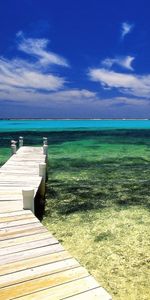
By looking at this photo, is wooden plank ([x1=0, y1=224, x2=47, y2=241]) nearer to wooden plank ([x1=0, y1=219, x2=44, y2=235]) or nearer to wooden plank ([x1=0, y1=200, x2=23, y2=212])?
wooden plank ([x1=0, y1=219, x2=44, y2=235])

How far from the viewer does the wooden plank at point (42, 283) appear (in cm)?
486

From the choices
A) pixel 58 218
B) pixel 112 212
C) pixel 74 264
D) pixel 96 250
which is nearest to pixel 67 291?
pixel 74 264

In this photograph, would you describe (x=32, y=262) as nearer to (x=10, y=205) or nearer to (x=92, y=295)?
(x=92, y=295)

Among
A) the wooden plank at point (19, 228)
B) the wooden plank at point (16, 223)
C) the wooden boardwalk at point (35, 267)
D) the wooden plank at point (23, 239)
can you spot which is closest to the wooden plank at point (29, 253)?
the wooden boardwalk at point (35, 267)

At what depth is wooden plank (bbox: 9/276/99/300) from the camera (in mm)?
4730

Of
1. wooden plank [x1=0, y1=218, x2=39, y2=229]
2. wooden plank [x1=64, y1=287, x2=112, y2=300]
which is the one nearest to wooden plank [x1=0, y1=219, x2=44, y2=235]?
wooden plank [x1=0, y1=218, x2=39, y2=229]

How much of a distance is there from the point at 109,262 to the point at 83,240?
1.69 meters

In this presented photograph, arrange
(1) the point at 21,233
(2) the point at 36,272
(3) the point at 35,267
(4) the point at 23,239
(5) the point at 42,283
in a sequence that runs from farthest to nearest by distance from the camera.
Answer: (1) the point at 21,233 < (4) the point at 23,239 < (3) the point at 35,267 < (2) the point at 36,272 < (5) the point at 42,283

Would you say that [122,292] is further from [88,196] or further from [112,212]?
[88,196]

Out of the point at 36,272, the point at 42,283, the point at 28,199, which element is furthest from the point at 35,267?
the point at 28,199

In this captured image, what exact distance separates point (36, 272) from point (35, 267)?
174mm

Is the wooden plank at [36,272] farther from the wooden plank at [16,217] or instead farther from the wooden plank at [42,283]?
the wooden plank at [16,217]

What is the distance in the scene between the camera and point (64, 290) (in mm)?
4887

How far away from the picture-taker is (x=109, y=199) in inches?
574
